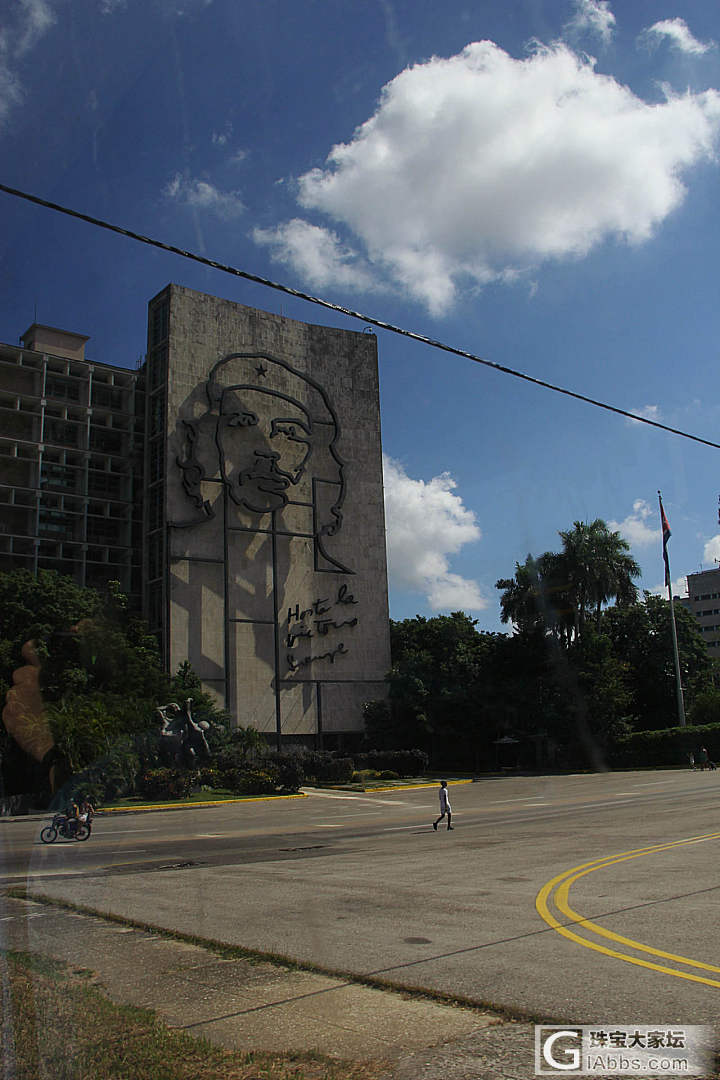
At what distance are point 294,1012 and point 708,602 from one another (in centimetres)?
15107

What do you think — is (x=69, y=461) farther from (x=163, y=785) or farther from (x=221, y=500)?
(x=163, y=785)

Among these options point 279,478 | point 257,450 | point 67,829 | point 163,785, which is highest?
point 257,450

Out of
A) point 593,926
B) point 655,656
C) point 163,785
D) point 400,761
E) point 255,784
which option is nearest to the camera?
point 593,926

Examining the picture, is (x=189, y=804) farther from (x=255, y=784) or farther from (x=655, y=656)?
(x=655, y=656)

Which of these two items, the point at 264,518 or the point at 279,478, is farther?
the point at 279,478

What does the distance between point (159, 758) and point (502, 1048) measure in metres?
34.3

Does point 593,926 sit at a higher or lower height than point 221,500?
lower

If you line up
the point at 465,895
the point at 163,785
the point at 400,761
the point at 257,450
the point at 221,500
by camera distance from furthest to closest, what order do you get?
the point at 257,450 < the point at 221,500 < the point at 400,761 < the point at 163,785 < the point at 465,895

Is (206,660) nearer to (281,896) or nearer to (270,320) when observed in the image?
(270,320)

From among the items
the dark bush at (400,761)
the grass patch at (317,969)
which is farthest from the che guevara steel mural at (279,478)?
the grass patch at (317,969)

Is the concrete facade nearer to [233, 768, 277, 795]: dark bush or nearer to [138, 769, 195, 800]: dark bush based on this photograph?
[233, 768, 277, 795]: dark bush

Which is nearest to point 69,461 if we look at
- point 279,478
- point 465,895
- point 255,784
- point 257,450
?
point 257,450

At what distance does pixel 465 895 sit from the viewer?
10641mm

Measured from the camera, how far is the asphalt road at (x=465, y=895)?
6480 mm
